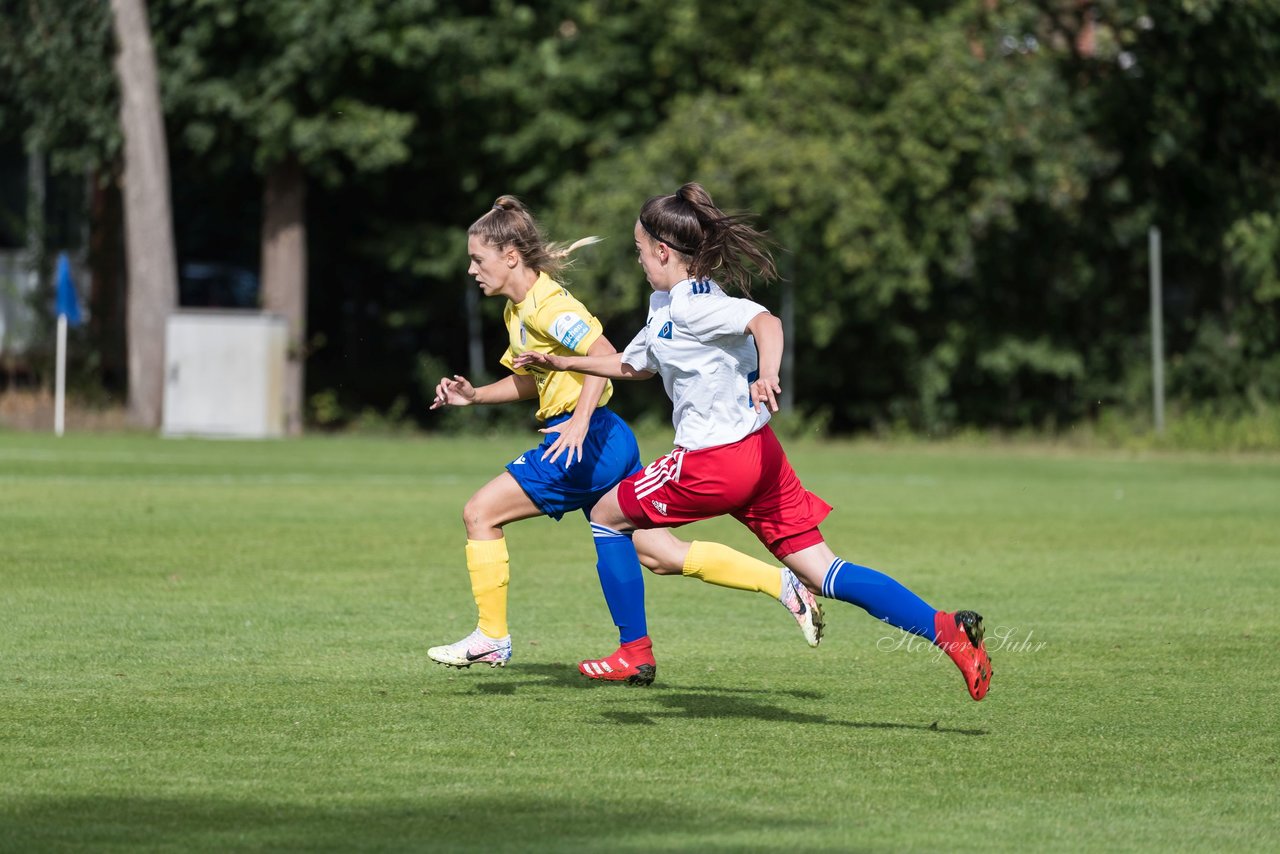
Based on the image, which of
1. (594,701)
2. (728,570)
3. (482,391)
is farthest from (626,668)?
(482,391)

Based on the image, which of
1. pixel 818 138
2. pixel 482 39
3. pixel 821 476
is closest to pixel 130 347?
pixel 482 39

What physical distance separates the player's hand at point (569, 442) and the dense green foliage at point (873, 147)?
66.9 feet

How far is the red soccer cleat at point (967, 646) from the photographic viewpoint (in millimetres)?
7039

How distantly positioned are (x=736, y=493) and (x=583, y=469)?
929mm

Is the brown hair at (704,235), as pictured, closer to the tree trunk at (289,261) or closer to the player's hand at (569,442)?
the player's hand at (569,442)

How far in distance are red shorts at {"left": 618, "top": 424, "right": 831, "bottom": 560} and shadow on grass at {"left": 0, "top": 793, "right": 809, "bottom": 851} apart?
1.63 m

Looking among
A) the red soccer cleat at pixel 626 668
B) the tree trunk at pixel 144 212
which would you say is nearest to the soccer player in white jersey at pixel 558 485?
the red soccer cleat at pixel 626 668

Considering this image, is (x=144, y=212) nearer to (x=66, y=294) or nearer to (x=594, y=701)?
(x=66, y=294)

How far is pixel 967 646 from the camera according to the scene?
23.1ft

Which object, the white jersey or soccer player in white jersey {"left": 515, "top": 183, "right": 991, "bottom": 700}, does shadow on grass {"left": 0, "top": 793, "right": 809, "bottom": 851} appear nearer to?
soccer player in white jersey {"left": 515, "top": 183, "right": 991, "bottom": 700}

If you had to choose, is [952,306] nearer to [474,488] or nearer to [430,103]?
[430,103]

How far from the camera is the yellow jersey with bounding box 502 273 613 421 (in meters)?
7.88

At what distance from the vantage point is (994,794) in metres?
6.04

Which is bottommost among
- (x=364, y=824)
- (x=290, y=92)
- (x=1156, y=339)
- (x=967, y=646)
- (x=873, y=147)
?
(x=364, y=824)
